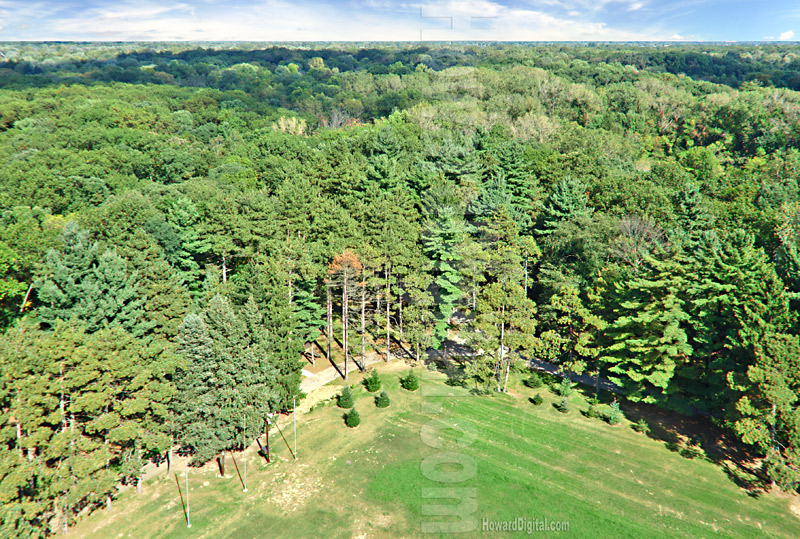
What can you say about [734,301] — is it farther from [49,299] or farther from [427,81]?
[427,81]

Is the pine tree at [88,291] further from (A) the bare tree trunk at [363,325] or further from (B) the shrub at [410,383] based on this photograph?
(B) the shrub at [410,383]

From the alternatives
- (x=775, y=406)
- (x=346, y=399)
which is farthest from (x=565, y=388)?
(x=346, y=399)

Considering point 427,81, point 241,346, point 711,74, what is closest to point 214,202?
point 241,346

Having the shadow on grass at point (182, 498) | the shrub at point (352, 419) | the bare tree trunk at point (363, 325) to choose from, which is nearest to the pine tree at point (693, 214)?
the bare tree trunk at point (363, 325)

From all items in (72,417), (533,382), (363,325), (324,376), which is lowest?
(324,376)

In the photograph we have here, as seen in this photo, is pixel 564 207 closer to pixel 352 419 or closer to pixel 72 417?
pixel 352 419
